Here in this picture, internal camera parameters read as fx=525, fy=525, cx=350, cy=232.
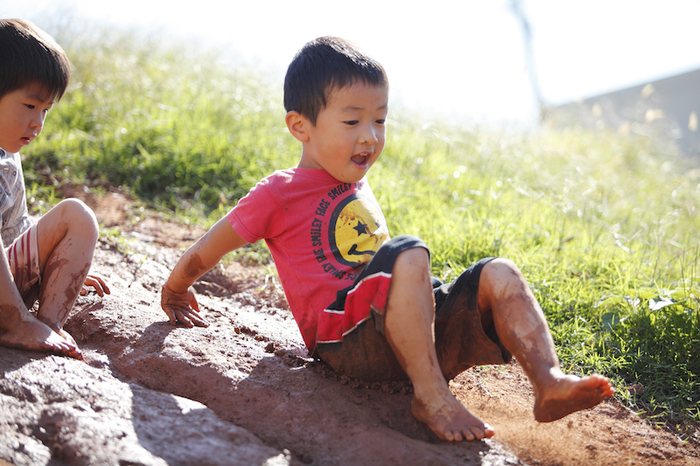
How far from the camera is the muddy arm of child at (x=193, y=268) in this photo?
6.89ft

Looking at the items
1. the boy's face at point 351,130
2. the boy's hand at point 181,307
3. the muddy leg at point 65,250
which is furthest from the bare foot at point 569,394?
the muddy leg at point 65,250

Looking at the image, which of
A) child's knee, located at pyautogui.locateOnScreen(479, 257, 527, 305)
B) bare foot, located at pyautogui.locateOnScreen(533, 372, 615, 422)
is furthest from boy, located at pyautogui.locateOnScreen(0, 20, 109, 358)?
bare foot, located at pyautogui.locateOnScreen(533, 372, 615, 422)

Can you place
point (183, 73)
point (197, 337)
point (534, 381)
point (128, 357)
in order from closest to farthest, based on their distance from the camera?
point (534, 381), point (128, 357), point (197, 337), point (183, 73)

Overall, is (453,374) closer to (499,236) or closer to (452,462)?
(452,462)

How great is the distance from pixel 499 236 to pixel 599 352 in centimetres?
100

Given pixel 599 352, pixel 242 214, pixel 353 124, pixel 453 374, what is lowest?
pixel 599 352

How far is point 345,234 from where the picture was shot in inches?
81.6

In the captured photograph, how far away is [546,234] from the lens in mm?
3561

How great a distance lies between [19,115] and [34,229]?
17.7 inches

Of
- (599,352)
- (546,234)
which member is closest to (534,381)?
(599,352)

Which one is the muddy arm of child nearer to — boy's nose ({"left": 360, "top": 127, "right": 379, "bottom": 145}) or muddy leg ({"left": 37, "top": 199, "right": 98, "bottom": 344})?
muddy leg ({"left": 37, "top": 199, "right": 98, "bottom": 344})

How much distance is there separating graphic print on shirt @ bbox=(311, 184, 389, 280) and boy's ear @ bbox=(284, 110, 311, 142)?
0.27 metres

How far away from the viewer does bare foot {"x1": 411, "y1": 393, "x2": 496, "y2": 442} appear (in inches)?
65.4

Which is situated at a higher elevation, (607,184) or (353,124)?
(353,124)
